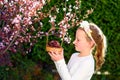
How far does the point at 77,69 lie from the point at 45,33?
10.6ft

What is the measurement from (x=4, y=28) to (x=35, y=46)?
1491mm

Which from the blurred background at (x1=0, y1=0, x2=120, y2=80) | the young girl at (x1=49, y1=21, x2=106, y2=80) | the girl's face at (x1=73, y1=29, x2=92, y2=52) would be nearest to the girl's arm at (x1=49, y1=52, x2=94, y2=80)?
the young girl at (x1=49, y1=21, x2=106, y2=80)

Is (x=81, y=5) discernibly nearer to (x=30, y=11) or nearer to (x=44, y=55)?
(x=44, y=55)

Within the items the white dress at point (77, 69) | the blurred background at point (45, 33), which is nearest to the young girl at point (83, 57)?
the white dress at point (77, 69)

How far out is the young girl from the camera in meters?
3.93

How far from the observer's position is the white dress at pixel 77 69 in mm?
3924

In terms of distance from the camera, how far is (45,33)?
7152 millimetres

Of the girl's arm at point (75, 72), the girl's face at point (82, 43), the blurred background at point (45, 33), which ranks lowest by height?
the blurred background at point (45, 33)

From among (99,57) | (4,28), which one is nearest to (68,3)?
(4,28)

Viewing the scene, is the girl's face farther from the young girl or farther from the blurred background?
the blurred background

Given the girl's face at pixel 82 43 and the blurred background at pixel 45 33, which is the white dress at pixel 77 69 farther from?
the blurred background at pixel 45 33

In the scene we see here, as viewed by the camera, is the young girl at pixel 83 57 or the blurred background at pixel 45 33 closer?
the young girl at pixel 83 57

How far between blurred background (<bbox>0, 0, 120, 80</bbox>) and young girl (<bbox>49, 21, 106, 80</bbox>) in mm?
1883

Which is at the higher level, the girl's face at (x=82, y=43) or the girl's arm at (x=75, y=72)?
the girl's face at (x=82, y=43)
